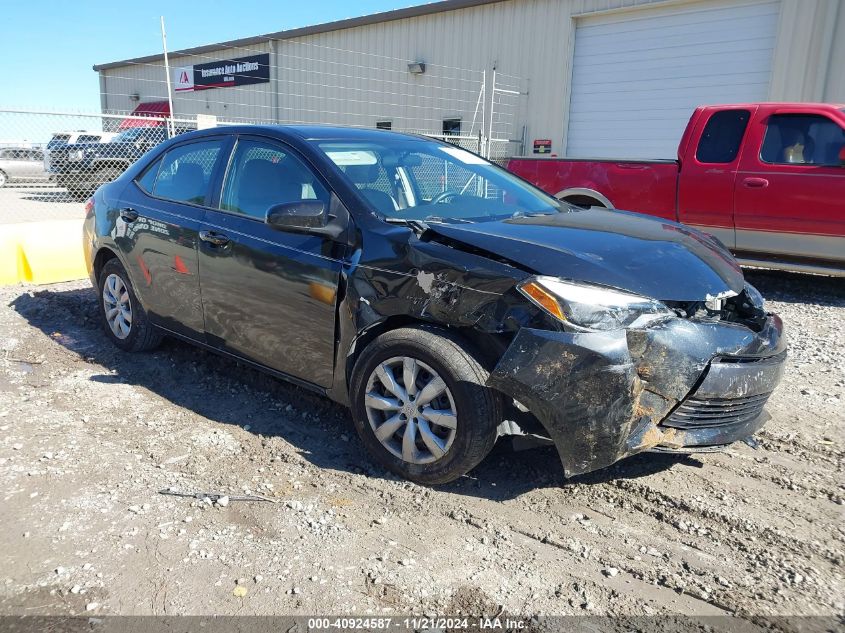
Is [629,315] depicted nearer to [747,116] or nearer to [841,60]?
[747,116]

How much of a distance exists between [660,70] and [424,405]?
12742 millimetres

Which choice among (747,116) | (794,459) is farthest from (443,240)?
(747,116)

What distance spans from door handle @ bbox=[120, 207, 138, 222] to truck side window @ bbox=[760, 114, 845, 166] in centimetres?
617

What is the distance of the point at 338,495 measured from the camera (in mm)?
3020

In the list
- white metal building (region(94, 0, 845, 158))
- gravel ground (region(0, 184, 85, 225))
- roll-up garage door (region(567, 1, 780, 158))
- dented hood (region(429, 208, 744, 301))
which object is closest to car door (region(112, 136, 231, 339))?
dented hood (region(429, 208, 744, 301))

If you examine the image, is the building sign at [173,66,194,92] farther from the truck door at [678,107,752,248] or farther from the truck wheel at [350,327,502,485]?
the truck wheel at [350,327,502,485]

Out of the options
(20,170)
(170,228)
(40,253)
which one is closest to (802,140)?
(170,228)

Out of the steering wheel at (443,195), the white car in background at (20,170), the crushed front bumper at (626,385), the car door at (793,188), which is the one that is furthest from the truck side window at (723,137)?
the white car in background at (20,170)

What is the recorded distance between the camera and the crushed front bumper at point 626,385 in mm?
2574

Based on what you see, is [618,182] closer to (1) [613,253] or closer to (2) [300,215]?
(1) [613,253]

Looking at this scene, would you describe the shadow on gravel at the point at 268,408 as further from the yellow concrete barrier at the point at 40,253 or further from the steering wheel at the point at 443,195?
the steering wheel at the point at 443,195

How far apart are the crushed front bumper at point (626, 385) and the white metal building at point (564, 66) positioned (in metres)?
10.8

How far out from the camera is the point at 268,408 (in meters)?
4.01

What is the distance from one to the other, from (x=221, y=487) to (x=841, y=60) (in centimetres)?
Result: 1232
